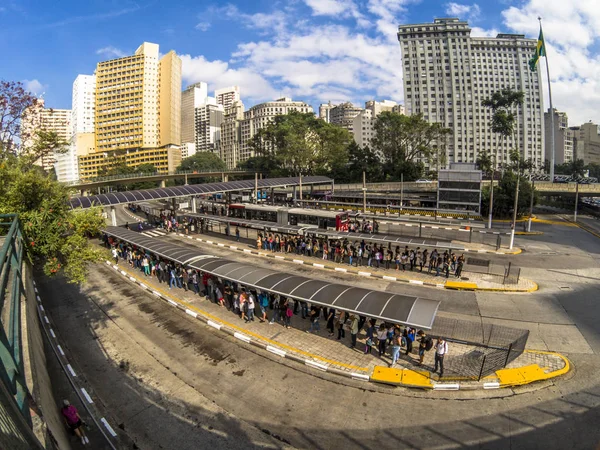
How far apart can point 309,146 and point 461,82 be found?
3491 inches

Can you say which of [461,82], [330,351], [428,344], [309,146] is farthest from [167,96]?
[428,344]

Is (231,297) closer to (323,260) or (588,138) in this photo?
(323,260)

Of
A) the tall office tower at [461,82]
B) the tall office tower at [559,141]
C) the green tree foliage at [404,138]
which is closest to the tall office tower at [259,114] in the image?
the tall office tower at [461,82]

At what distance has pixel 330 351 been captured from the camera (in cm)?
1322

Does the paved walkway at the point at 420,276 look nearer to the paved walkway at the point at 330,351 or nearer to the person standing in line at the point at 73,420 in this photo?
the paved walkway at the point at 330,351

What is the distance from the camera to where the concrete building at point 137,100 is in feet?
418

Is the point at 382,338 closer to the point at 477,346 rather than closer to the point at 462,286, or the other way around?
the point at 477,346

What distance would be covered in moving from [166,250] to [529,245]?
31079 mm

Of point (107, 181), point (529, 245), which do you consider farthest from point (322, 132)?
point (529, 245)

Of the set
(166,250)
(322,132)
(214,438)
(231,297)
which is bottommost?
(214,438)

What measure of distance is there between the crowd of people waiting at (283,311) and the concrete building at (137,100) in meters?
122

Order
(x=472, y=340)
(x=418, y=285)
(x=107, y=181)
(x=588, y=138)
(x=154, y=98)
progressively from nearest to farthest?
(x=472, y=340) → (x=418, y=285) → (x=107, y=181) → (x=154, y=98) → (x=588, y=138)

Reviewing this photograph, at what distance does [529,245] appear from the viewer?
3175 cm

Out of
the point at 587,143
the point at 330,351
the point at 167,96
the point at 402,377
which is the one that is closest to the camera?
the point at 402,377
